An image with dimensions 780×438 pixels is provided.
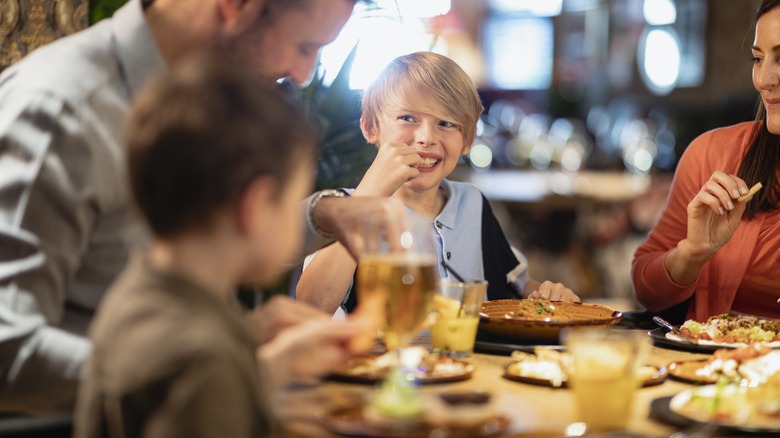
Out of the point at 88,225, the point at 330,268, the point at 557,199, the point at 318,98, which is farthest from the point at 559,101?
the point at 88,225

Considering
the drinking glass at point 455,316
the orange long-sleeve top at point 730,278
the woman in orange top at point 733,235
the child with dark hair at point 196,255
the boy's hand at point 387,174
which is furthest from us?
the orange long-sleeve top at point 730,278

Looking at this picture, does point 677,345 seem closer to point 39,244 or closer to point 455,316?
point 455,316

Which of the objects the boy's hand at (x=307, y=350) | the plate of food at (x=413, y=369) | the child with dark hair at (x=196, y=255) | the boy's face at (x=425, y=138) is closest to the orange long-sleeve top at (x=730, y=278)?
the boy's face at (x=425, y=138)

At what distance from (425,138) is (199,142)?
1403 mm

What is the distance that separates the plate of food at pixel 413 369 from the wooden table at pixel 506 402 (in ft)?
0.04

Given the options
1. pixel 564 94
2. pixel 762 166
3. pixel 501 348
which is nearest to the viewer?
pixel 501 348

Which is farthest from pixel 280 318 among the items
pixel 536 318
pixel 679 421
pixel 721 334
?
pixel 721 334

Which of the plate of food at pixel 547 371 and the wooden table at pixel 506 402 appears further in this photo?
the plate of food at pixel 547 371

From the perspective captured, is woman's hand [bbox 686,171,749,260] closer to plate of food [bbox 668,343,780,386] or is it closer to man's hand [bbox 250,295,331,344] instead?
plate of food [bbox 668,343,780,386]

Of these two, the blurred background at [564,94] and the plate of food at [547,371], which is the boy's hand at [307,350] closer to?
the plate of food at [547,371]

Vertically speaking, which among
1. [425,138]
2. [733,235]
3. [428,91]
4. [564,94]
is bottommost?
[564,94]

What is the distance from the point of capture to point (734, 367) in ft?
5.13

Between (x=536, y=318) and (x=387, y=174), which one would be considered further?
(x=387, y=174)

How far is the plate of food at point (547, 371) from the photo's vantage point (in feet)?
5.00
